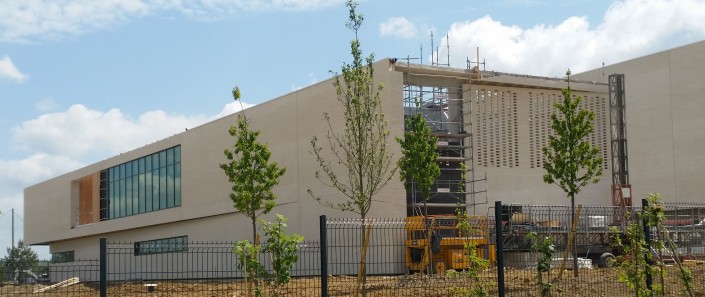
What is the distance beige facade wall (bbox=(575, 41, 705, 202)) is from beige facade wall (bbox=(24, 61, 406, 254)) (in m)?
13.9

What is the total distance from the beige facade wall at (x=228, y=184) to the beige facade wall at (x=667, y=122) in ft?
45.5

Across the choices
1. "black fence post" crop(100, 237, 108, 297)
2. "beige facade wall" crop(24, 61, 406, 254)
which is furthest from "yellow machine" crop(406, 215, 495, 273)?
"beige facade wall" crop(24, 61, 406, 254)

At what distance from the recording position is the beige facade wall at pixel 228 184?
40688 millimetres

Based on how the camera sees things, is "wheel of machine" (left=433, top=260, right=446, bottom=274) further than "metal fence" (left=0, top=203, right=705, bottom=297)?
Yes

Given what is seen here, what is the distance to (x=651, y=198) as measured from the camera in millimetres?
17438

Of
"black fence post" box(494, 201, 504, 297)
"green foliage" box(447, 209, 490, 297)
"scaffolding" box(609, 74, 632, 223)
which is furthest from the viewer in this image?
"scaffolding" box(609, 74, 632, 223)

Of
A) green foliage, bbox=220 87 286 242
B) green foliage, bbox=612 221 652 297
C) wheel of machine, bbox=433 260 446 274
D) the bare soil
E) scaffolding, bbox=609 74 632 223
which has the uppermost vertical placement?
scaffolding, bbox=609 74 632 223

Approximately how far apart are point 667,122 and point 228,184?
23136 millimetres

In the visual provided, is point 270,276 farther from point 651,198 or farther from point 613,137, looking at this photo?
point 613,137

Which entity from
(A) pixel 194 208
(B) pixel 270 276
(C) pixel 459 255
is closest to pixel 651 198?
(B) pixel 270 276

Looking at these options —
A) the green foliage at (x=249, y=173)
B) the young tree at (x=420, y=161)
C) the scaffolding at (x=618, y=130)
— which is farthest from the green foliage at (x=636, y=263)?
the scaffolding at (x=618, y=130)

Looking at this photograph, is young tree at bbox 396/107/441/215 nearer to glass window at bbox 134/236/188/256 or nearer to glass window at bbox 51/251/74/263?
glass window at bbox 134/236/188/256

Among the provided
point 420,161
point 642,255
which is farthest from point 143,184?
point 642,255

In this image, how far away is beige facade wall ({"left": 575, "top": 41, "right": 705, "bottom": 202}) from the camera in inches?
1737
